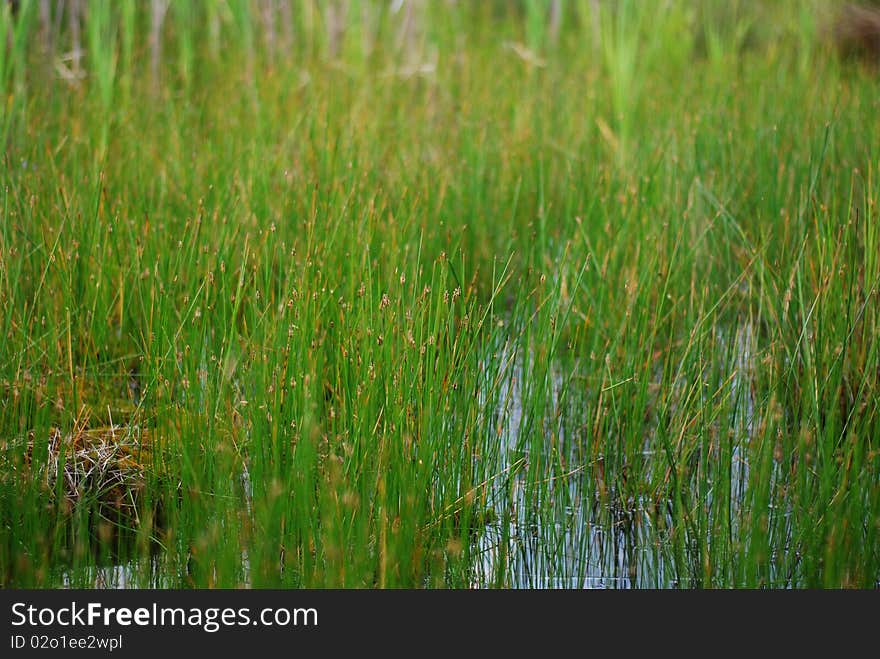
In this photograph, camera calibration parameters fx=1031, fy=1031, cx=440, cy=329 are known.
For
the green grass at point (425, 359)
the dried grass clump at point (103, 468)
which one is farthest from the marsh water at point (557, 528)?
the dried grass clump at point (103, 468)

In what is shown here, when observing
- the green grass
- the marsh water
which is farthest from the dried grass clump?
the marsh water

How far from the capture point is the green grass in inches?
90.2

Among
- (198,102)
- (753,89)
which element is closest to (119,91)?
(198,102)

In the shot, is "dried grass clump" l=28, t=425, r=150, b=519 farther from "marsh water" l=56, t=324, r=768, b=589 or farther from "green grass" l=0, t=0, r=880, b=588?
"marsh water" l=56, t=324, r=768, b=589

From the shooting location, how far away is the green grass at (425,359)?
90.2 inches

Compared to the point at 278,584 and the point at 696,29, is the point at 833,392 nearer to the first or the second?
the point at 278,584

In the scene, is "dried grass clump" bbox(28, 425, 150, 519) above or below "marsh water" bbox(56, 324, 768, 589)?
above

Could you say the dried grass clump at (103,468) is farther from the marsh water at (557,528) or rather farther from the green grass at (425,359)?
the marsh water at (557,528)

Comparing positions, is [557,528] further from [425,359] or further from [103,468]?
[103,468]

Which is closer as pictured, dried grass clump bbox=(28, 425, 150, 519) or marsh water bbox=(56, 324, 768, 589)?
marsh water bbox=(56, 324, 768, 589)

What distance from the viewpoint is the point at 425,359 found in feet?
8.41

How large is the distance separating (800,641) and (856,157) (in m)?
2.71

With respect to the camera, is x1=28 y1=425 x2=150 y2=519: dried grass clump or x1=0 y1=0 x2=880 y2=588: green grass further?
x1=28 y1=425 x2=150 y2=519: dried grass clump

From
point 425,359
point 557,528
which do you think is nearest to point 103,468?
point 425,359
